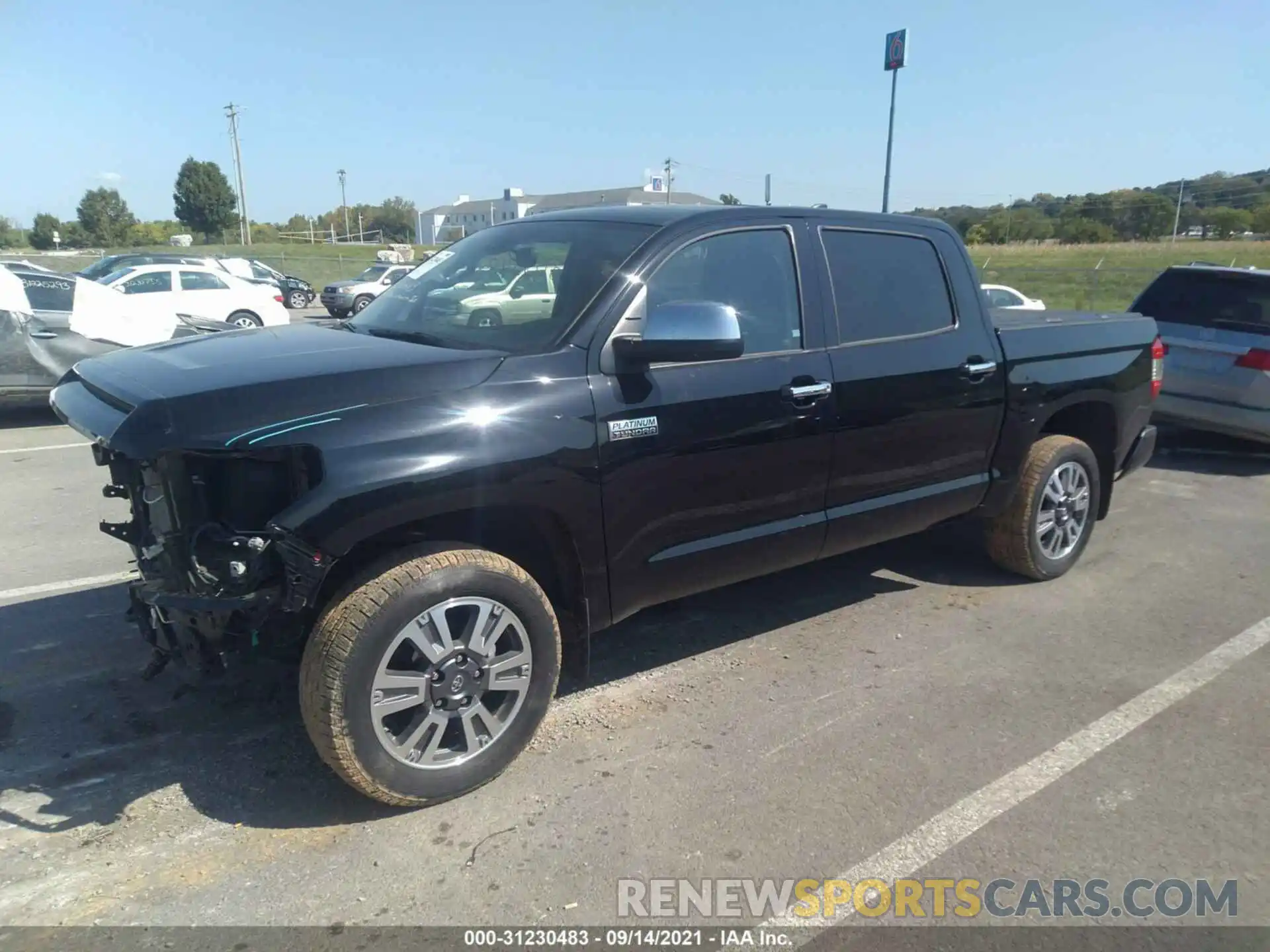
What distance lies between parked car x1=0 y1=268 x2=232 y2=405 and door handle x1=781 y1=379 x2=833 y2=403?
23.2 feet

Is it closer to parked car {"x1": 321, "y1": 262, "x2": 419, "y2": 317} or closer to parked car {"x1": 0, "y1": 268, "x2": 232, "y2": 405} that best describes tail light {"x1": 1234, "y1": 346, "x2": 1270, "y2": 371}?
parked car {"x1": 0, "y1": 268, "x2": 232, "y2": 405}

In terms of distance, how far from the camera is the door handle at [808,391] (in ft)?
12.4

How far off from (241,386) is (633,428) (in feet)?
4.24

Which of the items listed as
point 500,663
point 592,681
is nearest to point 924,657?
point 592,681

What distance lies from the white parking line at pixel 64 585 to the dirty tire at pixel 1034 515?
4616 mm

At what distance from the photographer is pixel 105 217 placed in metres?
89.6

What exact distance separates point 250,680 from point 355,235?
12311 cm

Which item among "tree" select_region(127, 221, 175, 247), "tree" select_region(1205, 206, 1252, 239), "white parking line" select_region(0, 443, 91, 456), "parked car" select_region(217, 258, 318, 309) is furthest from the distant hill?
"tree" select_region(127, 221, 175, 247)

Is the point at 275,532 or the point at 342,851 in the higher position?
the point at 275,532

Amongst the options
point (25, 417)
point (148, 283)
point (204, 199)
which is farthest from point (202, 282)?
point (204, 199)

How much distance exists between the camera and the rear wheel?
1755 centimetres

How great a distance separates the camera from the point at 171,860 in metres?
2.82

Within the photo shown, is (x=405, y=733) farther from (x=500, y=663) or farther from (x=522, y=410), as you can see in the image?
(x=522, y=410)

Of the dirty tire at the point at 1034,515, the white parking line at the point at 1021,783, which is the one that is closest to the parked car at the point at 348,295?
the dirty tire at the point at 1034,515
